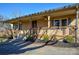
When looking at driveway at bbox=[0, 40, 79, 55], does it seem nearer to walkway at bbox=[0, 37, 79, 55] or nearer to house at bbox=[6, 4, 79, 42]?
walkway at bbox=[0, 37, 79, 55]

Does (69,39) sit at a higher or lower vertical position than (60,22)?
lower

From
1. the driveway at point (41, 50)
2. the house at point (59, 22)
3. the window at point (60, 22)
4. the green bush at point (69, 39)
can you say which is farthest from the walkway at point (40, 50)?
the window at point (60, 22)

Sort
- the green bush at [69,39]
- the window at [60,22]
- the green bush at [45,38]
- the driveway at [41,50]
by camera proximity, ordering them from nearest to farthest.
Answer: the driveway at [41,50] → the green bush at [69,39] → the green bush at [45,38] → the window at [60,22]

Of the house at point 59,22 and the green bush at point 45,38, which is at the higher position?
the house at point 59,22

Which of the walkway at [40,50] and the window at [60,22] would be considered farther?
the window at [60,22]

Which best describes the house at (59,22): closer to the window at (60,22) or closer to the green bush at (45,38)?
the window at (60,22)

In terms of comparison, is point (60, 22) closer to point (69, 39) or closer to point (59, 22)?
point (59, 22)

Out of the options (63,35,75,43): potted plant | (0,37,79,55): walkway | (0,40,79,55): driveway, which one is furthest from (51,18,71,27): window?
(0,37,79,55): walkway

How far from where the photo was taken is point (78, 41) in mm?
11977

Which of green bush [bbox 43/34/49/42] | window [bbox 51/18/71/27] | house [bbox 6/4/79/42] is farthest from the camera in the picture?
window [bbox 51/18/71/27]

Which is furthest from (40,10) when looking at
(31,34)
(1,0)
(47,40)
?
(1,0)

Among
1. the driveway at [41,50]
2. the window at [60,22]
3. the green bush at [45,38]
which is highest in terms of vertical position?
the window at [60,22]

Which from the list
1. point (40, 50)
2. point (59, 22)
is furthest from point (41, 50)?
point (59, 22)

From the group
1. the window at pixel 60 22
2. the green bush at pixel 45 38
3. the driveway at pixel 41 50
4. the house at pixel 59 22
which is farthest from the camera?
the window at pixel 60 22
